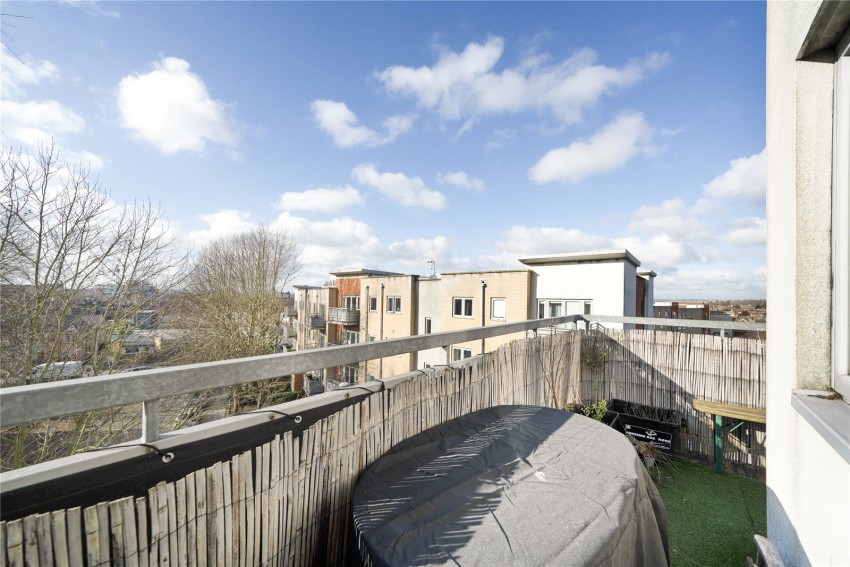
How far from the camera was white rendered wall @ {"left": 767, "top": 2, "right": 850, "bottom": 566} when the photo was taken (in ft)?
4.05

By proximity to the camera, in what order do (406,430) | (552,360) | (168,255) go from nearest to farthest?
(406,430) < (552,360) < (168,255)

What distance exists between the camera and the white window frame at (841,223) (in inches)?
51.3

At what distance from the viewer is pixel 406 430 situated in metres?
1.97

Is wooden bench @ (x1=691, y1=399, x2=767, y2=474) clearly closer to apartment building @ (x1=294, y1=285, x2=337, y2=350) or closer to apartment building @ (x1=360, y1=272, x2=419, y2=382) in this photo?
Answer: apartment building @ (x1=360, y1=272, x2=419, y2=382)

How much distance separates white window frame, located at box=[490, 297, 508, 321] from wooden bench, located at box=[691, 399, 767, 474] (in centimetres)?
929

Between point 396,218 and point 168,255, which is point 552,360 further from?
point 396,218

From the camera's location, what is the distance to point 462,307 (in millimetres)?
15445

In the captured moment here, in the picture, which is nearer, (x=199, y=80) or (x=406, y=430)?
(x=406, y=430)

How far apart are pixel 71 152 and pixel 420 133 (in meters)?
8.69

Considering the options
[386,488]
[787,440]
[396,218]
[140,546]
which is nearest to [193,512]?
[140,546]

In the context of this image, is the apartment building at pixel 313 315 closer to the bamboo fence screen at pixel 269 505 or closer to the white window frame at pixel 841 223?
the bamboo fence screen at pixel 269 505

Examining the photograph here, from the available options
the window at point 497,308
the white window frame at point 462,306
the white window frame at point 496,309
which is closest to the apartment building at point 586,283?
the white window frame at point 496,309

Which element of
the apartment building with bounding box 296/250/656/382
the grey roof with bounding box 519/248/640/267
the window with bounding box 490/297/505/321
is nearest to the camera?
the grey roof with bounding box 519/248/640/267

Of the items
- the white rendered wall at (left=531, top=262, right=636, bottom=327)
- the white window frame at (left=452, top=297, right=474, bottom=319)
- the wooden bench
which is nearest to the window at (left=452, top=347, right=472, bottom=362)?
the white window frame at (left=452, top=297, right=474, bottom=319)
